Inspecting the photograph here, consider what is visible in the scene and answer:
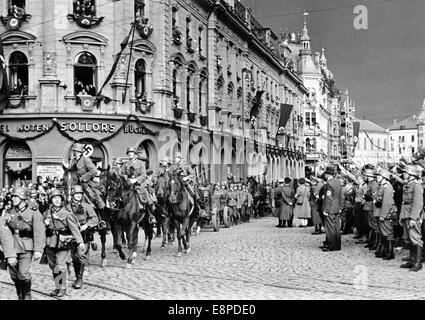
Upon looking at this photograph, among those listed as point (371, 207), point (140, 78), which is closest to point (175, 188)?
point (371, 207)

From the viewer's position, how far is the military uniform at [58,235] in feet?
33.9

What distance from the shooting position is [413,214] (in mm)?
13000

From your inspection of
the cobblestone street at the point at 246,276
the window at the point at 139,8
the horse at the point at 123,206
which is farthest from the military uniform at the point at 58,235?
the window at the point at 139,8

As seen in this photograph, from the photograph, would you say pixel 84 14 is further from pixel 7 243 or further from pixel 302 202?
pixel 7 243

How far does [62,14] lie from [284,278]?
20.2m

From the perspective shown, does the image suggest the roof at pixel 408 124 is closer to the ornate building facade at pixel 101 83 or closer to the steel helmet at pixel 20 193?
the ornate building facade at pixel 101 83

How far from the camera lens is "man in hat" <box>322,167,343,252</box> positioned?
54.9 feet

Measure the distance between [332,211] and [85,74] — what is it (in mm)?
16365

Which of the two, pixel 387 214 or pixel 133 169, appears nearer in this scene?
pixel 387 214

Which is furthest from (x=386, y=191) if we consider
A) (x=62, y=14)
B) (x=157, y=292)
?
(x=62, y=14)

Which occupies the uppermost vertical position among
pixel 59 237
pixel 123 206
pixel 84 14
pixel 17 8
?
pixel 17 8

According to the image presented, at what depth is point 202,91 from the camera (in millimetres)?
39250

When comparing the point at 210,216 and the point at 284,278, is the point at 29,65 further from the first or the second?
Result: the point at 284,278

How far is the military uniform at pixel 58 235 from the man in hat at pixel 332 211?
8.22m
